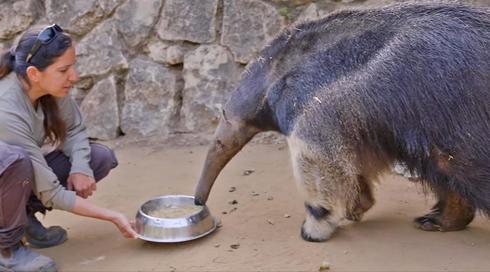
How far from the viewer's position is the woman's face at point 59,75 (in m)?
3.68

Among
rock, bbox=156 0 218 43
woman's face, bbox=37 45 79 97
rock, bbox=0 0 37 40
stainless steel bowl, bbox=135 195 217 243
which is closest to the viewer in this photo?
woman's face, bbox=37 45 79 97

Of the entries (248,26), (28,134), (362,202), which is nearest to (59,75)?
(28,134)

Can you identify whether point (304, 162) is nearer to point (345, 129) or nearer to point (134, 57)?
point (345, 129)

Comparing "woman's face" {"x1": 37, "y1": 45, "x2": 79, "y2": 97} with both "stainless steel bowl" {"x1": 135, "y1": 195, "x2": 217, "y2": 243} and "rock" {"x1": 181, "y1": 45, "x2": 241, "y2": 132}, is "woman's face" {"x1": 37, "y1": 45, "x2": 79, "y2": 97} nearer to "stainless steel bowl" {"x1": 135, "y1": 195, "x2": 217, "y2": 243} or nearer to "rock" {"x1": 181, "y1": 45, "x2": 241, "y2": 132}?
"stainless steel bowl" {"x1": 135, "y1": 195, "x2": 217, "y2": 243}

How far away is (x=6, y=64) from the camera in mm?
3752

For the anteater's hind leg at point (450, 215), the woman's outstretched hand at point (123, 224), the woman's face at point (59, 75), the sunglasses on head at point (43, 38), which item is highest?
the sunglasses on head at point (43, 38)

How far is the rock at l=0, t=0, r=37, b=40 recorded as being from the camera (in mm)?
6383

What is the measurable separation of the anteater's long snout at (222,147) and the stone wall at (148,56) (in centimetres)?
183

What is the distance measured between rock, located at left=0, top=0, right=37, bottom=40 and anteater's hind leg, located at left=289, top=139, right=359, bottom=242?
3.38 meters

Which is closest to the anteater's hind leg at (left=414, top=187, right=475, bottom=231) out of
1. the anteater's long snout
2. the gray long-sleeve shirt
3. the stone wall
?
the anteater's long snout

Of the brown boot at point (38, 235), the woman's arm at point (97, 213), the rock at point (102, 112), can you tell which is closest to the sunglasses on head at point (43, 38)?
the woman's arm at point (97, 213)

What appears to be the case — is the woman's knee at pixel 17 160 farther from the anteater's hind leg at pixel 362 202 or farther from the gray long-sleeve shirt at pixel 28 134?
the anteater's hind leg at pixel 362 202

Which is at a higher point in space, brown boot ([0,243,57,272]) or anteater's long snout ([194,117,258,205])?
anteater's long snout ([194,117,258,205])

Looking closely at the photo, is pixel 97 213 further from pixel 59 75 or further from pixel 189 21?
pixel 189 21
